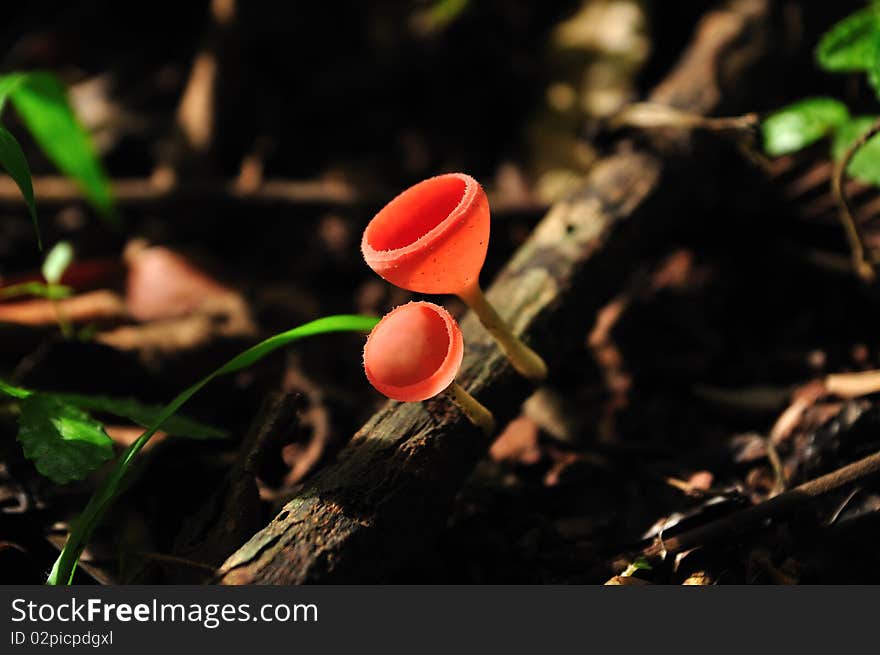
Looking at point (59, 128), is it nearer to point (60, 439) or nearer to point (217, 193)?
point (217, 193)

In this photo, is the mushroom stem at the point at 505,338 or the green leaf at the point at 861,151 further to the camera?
the green leaf at the point at 861,151

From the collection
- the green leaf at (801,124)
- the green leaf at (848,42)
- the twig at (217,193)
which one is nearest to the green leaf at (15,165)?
the twig at (217,193)

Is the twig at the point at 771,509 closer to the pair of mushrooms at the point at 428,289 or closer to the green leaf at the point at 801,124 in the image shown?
the pair of mushrooms at the point at 428,289

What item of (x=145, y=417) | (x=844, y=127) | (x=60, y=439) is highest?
(x=60, y=439)

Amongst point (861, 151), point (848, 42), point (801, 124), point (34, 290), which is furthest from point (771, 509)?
point (34, 290)

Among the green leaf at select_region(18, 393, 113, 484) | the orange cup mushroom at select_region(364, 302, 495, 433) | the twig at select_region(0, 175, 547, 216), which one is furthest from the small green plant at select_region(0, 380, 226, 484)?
the twig at select_region(0, 175, 547, 216)

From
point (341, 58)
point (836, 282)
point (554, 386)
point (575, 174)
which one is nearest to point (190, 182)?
point (341, 58)

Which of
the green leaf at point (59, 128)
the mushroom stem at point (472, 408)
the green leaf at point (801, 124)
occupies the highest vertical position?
the green leaf at point (59, 128)
